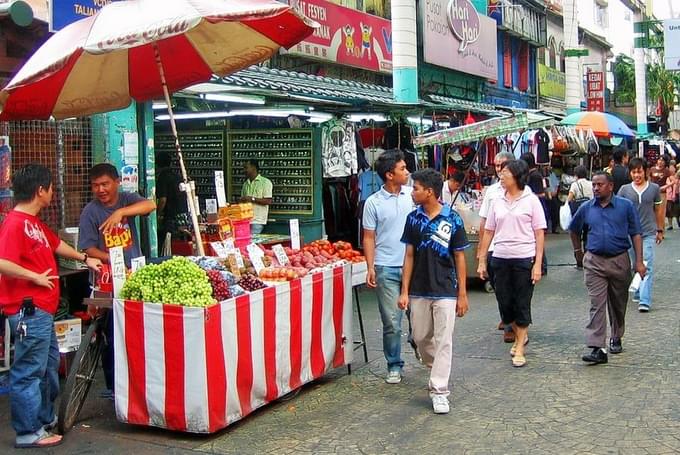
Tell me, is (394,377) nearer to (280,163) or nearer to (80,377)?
(80,377)

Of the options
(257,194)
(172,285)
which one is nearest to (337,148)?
(257,194)

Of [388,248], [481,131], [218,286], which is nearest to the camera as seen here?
[218,286]

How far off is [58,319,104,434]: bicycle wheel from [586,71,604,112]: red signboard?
29.3 m

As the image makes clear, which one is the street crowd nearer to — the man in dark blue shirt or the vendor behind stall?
the man in dark blue shirt

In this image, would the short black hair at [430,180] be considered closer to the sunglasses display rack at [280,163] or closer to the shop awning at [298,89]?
the shop awning at [298,89]

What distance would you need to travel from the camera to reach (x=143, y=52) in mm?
6820

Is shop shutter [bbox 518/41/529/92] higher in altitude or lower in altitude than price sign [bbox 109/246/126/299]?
higher

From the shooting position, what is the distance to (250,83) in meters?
9.71

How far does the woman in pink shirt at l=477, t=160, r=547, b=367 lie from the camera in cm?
716

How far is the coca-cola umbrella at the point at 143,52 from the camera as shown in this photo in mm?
5262

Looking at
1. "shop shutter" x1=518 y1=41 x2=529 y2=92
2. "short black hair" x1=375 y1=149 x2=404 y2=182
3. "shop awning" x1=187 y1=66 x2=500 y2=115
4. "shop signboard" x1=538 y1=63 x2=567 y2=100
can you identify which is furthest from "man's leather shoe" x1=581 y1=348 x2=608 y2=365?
"shop signboard" x1=538 y1=63 x2=567 y2=100

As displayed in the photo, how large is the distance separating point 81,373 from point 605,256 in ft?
14.6

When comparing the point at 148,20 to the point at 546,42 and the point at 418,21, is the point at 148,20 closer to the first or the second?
the point at 418,21

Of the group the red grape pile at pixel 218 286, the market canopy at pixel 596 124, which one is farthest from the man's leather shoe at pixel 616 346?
the market canopy at pixel 596 124
